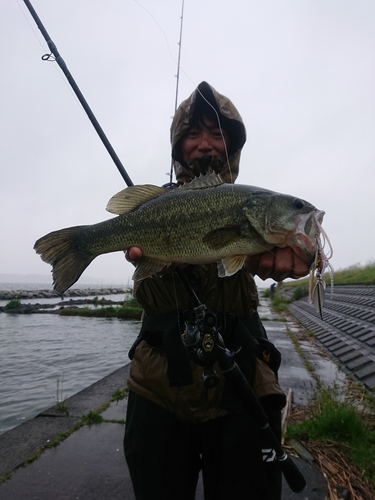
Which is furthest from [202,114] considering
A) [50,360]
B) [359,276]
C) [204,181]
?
[359,276]

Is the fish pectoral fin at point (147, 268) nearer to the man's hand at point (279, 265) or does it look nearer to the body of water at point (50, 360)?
the man's hand at point (279, 265)

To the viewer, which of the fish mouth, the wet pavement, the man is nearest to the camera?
the man

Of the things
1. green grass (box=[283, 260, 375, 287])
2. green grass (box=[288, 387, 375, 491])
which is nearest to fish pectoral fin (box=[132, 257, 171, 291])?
green grass (box=[288, 387, 375, 491])

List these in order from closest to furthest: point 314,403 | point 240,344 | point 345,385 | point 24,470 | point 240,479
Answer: point 240,479
point 240,344
point 24,470
point 314,403
point 345,385

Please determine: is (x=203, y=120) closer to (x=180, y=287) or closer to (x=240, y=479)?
(x=180, y=287)

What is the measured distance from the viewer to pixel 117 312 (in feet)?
76.0

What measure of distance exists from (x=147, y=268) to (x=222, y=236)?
2.14 feet

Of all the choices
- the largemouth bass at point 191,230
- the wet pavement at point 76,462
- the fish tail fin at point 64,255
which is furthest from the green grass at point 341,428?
the fish tail fin at point 64,255

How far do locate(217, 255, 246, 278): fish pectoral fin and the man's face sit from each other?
4.04ft

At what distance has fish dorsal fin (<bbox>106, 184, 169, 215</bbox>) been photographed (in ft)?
10.1

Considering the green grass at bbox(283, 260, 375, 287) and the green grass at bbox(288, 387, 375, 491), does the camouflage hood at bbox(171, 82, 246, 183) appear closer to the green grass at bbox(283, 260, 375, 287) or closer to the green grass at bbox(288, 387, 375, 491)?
the green grass at bbox(288, 387, 375, 491)

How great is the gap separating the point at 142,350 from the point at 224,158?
201 cm

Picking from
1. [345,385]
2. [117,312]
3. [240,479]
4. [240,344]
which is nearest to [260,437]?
[240,479]

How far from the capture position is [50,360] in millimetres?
11203
